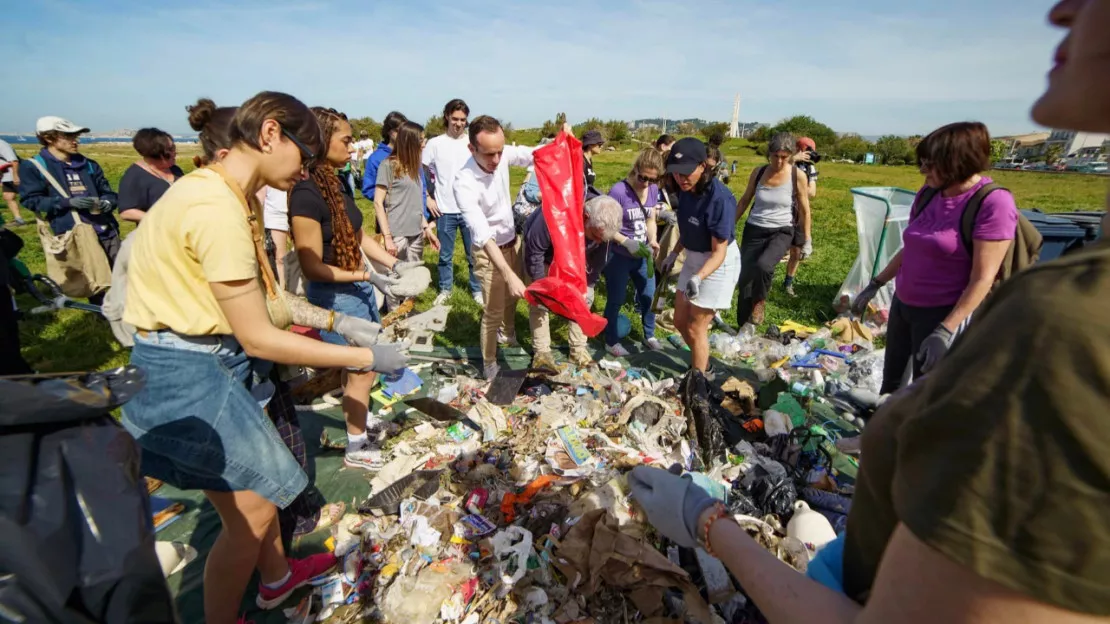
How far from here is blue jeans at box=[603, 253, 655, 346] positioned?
4.83 m

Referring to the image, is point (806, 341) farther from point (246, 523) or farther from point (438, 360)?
point (246, 523)

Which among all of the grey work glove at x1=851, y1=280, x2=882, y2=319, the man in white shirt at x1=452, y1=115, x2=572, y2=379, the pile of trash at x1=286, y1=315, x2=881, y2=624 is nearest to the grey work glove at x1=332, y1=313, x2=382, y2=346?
the pile of trash at x1=286, y1=315, x2=881, y2=624

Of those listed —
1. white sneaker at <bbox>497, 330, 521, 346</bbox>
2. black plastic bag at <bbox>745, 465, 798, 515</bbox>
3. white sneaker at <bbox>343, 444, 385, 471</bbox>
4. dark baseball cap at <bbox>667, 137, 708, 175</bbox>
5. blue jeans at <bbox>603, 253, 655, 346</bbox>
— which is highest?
dark baseball cap at <bbox>667, 137, 708, 175</bbox>

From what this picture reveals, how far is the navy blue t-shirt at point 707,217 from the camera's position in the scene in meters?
3.70

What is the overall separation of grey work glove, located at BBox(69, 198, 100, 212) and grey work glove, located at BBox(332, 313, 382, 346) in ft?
13.1

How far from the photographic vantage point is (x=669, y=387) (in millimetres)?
4035

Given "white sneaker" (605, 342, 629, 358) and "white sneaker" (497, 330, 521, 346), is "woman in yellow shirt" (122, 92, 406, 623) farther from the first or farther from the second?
"white sneaker" (605, 342, 629, 358)

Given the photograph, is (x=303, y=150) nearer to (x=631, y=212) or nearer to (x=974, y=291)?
(x=974, y=291)

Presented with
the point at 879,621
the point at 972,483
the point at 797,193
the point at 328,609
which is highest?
the point at 797,193

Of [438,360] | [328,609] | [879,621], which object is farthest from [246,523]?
[438,360]

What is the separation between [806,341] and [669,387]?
2.08 metres

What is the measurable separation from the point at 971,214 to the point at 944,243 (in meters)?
0.19

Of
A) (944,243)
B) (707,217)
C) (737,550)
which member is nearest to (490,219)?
(707,217)

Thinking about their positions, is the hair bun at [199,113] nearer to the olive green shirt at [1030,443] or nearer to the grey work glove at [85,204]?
the grey work glove at [85,204]
